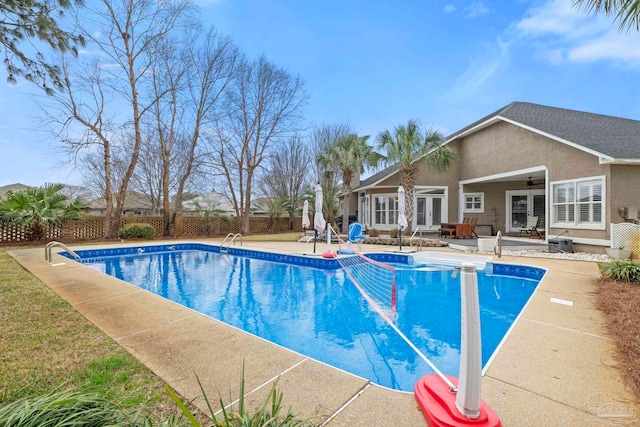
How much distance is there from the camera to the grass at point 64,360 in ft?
8.29

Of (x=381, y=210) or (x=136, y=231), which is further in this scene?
(x=381, y=210)

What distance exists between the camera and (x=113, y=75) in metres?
17.8

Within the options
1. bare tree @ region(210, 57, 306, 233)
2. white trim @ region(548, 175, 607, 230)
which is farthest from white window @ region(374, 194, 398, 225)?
bare tree @ region(210, 57, 306, 233)

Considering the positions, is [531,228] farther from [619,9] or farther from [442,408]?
[442,408]

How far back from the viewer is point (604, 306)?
16.4ft

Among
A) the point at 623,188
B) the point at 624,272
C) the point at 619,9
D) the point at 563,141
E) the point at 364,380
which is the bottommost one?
the point at 364,380

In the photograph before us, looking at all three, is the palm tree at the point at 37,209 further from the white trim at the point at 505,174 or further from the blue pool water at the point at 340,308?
the white trim at the point at 505,174

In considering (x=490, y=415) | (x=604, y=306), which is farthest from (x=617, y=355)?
(x=490, y=415)

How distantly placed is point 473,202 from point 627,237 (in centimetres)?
888

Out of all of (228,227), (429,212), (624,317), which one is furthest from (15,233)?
(624,317)

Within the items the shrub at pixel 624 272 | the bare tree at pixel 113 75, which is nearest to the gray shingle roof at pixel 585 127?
the shrub at pixel 624 272

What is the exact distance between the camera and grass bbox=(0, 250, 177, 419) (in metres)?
2.53

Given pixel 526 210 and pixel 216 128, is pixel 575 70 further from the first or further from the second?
pixel 216 128

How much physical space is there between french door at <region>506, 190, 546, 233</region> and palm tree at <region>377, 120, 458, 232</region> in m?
5.22
